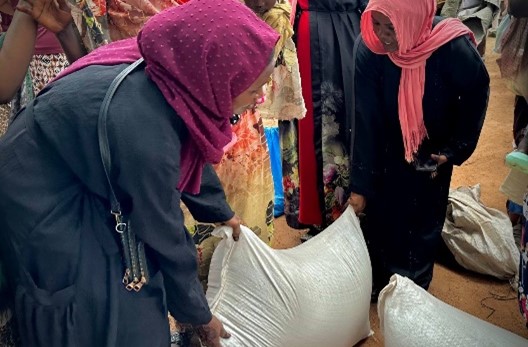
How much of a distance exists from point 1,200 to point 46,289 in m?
0.18

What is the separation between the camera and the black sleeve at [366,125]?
1.79 meters

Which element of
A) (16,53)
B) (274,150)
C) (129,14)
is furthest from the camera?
(274,150)

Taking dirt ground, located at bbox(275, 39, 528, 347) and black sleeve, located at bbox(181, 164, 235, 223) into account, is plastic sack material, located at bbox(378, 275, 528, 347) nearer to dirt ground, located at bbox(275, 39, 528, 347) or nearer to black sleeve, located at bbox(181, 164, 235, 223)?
dirt ground, located at bbox(275, 39, 528, 347)

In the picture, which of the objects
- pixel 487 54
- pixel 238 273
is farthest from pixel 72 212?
pixel 487 54

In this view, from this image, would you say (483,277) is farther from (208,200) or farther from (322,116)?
(208,200)

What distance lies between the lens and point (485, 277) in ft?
7.44

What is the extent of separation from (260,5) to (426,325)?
110cm

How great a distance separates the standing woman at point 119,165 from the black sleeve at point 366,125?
856mm

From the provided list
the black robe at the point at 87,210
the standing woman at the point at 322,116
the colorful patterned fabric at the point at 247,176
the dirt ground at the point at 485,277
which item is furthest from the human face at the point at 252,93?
the dirt ground at the point at 485,277

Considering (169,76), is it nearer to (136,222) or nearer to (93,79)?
(93,79)

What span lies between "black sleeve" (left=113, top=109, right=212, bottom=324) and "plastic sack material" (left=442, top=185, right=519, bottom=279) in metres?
1.52

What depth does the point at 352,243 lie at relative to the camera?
1830 millimetres

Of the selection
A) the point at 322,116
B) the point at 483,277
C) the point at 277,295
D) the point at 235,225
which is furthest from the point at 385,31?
the point at 483,277

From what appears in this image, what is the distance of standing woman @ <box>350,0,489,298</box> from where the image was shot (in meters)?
1.67
